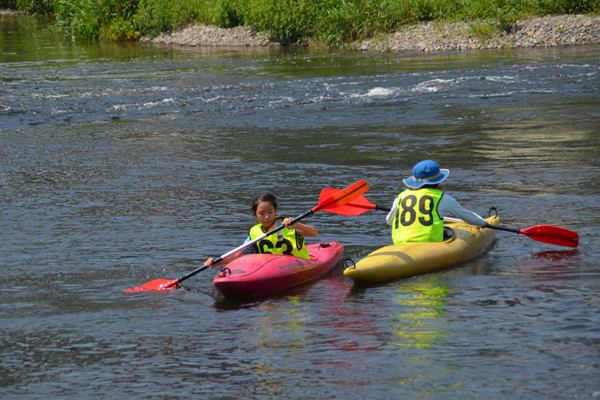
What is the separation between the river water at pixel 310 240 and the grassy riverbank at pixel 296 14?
19.2 feet

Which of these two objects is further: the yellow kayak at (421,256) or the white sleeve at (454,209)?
the white sleeve at (454,209)

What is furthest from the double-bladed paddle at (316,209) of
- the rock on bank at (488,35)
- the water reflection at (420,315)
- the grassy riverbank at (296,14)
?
the grassy riverbank at (296,14)

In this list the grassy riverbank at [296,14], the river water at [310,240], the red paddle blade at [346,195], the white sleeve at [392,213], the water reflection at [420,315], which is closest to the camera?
the river water at [310,240]

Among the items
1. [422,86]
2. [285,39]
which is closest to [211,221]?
[422,86]

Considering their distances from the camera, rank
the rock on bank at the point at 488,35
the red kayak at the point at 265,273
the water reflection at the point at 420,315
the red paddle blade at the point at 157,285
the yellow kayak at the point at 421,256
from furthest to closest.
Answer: the rock on bank at the point at 488,35, the yellow kayak at the point at 421,256, the red paddle blade at the point at 157,285, the red kayak at the point at 265,273, the water reflection at the point at 420,315

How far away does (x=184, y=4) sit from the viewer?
3284 cm

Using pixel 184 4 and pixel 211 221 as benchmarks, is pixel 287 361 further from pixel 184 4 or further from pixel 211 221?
pixel 184 4

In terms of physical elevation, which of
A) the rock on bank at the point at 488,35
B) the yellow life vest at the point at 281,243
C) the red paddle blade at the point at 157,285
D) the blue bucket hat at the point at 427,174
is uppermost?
the rock on bank at the point at 488,35

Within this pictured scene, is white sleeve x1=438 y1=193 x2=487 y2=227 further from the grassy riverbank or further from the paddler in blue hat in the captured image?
the grassy riverbank

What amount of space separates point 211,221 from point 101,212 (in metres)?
1.48

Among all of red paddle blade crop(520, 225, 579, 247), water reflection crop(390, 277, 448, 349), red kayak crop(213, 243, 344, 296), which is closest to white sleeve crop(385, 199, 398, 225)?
red kayak crop(213, 243, 344, 296)

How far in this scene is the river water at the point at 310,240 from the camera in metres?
4.39

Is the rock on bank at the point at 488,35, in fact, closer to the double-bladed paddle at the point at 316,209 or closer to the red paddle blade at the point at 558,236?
the red paddle blade at the point at 558,236

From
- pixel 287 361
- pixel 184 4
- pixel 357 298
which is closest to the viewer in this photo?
pixel 287 361
